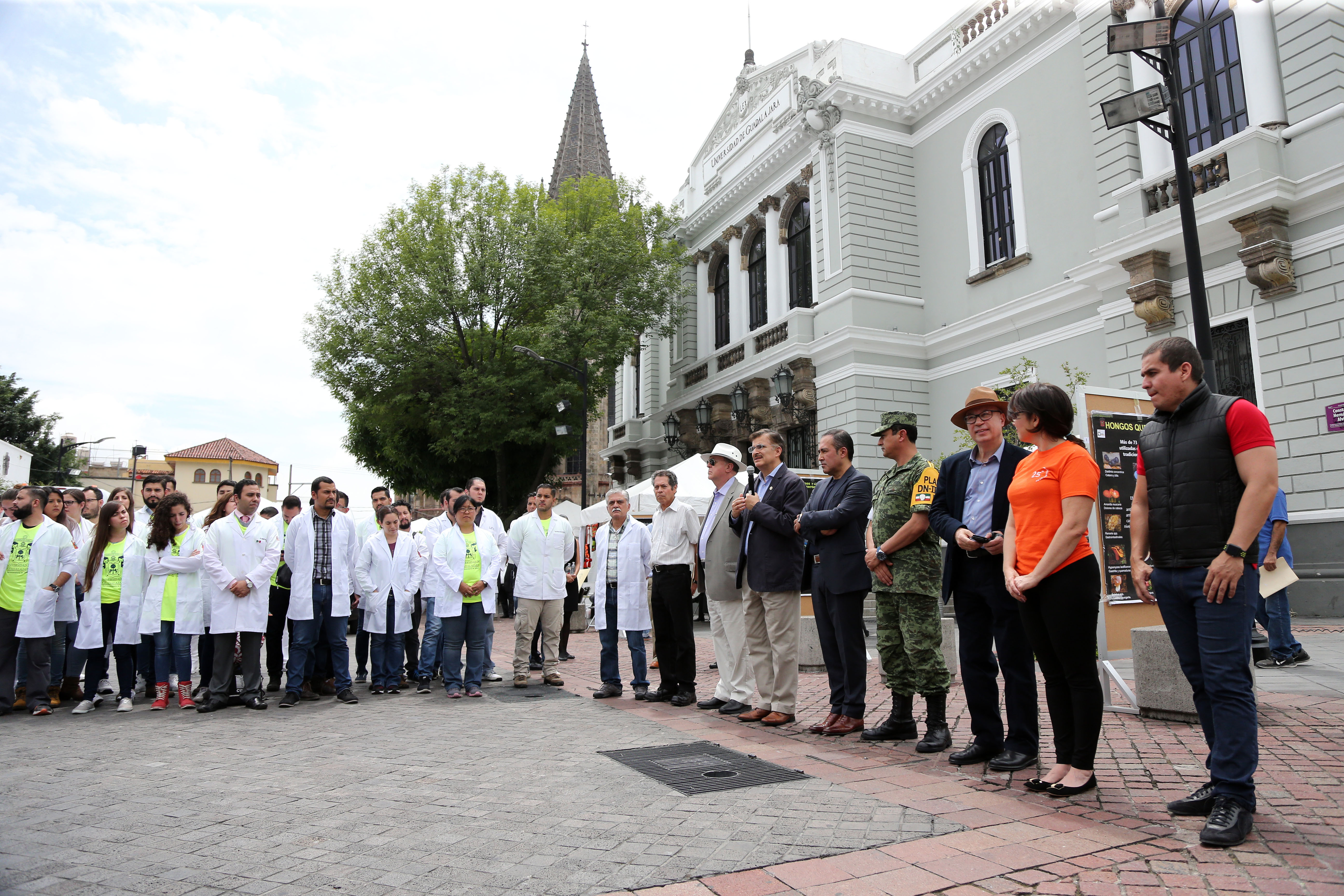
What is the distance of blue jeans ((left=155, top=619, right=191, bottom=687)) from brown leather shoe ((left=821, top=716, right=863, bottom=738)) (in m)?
5.98

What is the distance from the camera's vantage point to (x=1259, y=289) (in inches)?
512

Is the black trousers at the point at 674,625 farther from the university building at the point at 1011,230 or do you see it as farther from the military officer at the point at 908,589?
the university building at the point at 1011,230

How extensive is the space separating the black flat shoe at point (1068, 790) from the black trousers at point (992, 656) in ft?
1.67

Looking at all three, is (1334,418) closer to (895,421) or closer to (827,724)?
(895,421)

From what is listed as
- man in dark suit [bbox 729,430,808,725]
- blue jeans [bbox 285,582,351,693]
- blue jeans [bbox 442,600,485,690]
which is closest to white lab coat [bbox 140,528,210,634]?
blue jeans [bbox 285,582,351,693]

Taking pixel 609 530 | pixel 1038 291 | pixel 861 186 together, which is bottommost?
pixel 609 530

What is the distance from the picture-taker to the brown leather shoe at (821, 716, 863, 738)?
18.8ft

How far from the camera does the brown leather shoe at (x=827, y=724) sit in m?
5.77

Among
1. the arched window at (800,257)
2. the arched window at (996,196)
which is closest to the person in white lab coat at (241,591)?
the arched window at (996,196)

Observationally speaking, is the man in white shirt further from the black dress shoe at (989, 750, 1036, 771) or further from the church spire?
the church spire

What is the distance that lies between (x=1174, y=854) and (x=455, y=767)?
3.68m

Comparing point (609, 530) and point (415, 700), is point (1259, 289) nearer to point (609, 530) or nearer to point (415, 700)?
point (609, 530)

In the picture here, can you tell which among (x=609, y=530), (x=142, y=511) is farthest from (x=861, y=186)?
(x=142, y=511)

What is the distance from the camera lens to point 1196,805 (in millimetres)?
3719
